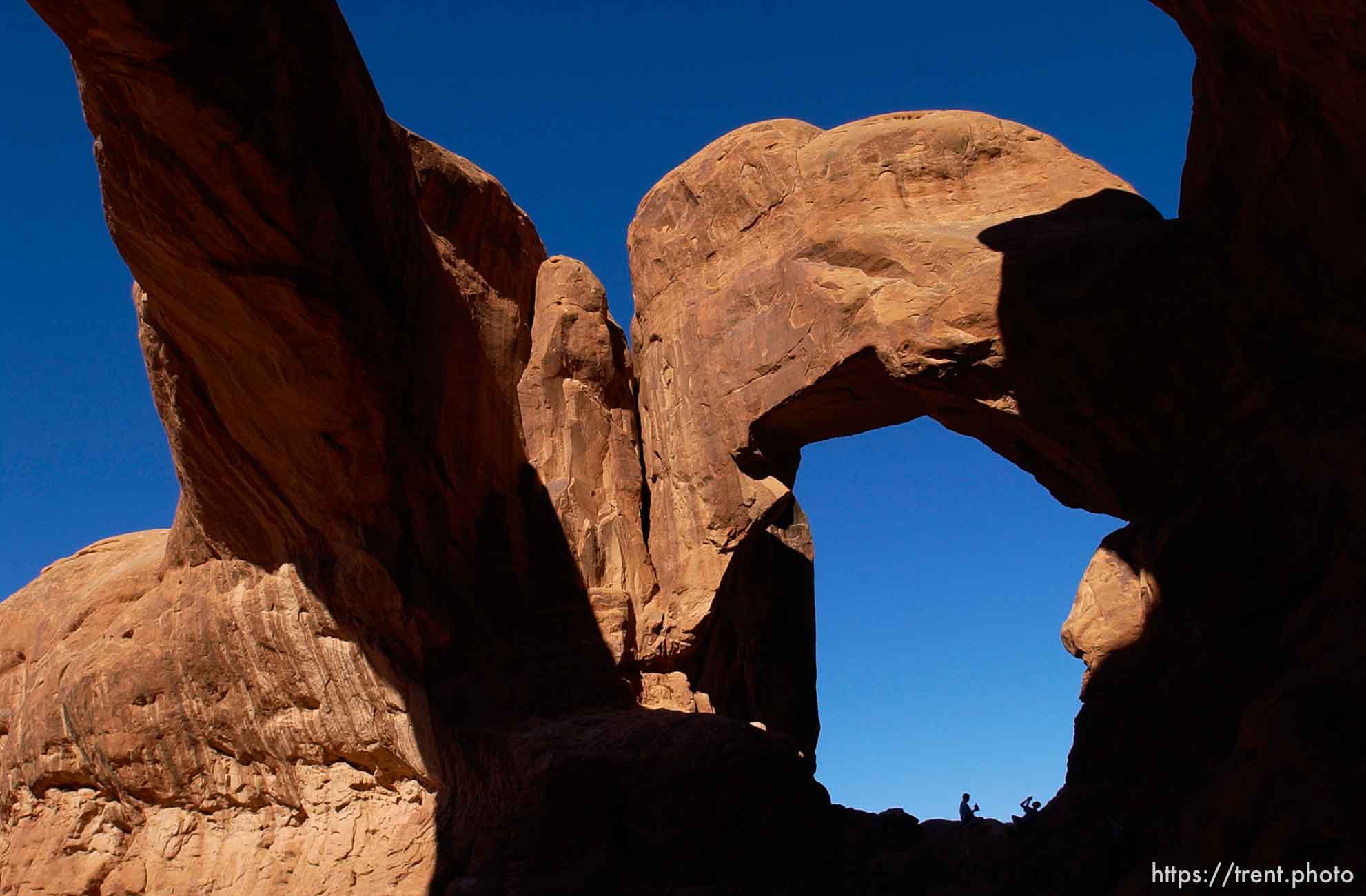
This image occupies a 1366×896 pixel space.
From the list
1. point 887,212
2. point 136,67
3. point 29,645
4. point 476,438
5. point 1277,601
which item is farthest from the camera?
point 29,645

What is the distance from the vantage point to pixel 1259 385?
11.0 meters

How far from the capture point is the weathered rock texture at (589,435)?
14.4 m

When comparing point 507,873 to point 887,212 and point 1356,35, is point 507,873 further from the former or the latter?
point 1356,35

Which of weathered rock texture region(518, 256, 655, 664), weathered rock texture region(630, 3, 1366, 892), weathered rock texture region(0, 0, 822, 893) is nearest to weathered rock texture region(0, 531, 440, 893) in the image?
weathered rock texture region(0, 0, 822, 893)

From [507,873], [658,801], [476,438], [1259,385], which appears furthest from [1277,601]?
[476,438]

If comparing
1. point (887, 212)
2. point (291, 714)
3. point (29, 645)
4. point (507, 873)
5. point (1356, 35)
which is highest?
point (887, 212)

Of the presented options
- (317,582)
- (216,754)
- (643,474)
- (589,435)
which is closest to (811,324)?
(589,435)

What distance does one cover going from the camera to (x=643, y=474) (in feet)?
52.4

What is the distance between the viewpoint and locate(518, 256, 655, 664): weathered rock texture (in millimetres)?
14375

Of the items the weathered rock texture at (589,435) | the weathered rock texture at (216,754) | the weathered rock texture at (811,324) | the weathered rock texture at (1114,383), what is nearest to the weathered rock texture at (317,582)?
the weathered rock texture at (216,754)

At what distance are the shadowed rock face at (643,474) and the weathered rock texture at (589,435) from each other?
5 cm

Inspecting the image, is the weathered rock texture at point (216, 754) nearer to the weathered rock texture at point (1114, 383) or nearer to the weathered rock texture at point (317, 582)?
the weathered rock texture at point (317, 582)

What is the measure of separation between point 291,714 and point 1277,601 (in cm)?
909

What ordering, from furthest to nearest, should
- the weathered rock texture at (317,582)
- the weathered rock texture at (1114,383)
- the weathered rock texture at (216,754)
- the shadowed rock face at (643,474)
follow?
1. the weathered rock texture at (216,754)
2. the weathered rock texture at (317,582)
3. the shadowed rock face at (643,474)
4. the weathered rock texture at (1114,383)
